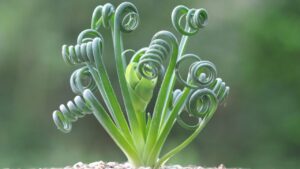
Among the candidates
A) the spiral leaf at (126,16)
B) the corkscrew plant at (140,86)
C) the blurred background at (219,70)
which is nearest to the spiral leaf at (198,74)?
the corkscrew plant at (140,86)

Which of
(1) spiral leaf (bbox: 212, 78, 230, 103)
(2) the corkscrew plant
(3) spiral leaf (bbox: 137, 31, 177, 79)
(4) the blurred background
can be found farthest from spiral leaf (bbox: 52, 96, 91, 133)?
(4) the blurred background

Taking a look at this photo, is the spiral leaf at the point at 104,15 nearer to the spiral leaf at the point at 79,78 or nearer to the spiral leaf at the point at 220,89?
the spiral leaf at the point at 79,78

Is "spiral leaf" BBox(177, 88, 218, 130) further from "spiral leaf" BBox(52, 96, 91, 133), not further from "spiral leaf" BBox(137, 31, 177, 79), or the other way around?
"spiral leaf" BBox(52, 96, 91, 133)

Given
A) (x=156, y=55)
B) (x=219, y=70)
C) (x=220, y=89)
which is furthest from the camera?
(x=219, y=70)

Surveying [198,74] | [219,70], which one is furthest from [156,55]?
[219,70]

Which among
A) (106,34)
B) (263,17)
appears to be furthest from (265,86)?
(106,34)

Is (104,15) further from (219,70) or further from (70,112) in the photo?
(219,70)

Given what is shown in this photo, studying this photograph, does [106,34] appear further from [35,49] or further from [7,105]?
[7,105]
